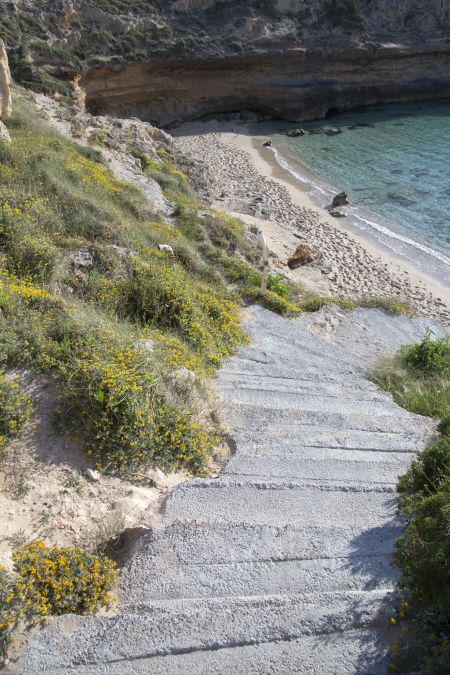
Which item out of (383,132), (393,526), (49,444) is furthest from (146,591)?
(383,132)

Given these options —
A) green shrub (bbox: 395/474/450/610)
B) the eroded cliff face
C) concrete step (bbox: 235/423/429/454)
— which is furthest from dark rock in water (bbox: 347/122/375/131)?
green shrub (bbox: 395/474/450/610)

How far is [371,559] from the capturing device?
4.62 meters

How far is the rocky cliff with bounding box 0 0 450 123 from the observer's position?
3303 centimetres

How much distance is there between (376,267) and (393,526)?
1398 cm

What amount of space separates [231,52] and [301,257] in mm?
28047

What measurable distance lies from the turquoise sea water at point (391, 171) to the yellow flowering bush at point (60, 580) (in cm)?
1614

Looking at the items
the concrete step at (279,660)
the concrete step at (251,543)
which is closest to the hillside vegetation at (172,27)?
the concrete step at (251,543)

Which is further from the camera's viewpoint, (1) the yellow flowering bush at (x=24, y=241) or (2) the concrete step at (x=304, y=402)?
(1) the yellow flowering bush at (x=24, y=241)

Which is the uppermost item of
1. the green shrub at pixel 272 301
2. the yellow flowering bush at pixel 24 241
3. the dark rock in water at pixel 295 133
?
the yellow flowering bush at pixel 24 241

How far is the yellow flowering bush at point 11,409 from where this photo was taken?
5.28m

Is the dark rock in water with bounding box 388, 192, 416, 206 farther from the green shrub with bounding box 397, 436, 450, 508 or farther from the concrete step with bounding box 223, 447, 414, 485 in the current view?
the green shrub with bounding box 397, 436, 450, 508

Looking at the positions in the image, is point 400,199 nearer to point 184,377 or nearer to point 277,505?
point 184,377

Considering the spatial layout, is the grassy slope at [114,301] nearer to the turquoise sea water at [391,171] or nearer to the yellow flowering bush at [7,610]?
the yellow flowering bush at [7,610]

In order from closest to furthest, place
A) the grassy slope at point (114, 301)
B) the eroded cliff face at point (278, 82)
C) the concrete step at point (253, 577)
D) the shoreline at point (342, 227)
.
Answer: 1. the concrete step at point (253, 577)
2. the grassy slope at point (114, 301)
3. the shoreline at point (342, 227)
4. the eroded cliff face at point (278, 82)
